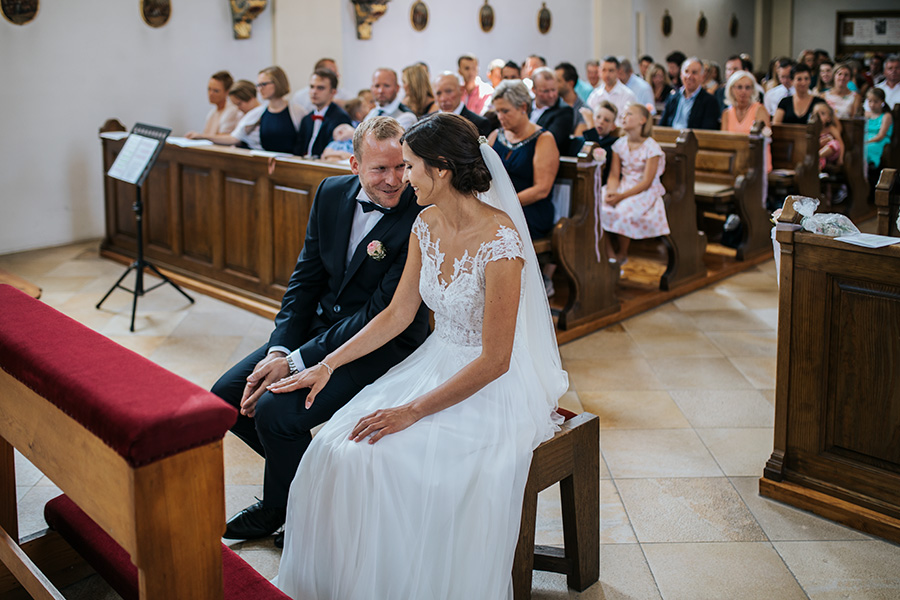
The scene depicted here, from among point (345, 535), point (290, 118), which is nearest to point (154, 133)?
point (290, 118)

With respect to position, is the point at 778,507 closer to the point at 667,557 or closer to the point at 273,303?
the point at 667,557

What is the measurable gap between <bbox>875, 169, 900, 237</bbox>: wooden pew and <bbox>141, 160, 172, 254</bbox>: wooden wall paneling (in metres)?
4.60

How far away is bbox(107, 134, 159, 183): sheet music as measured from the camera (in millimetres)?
5176

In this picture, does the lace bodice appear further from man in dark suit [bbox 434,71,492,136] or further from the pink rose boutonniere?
man in dark suit [bbox 434,71,492,136]

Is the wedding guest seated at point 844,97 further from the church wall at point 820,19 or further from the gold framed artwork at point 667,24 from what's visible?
the church wall at point 820,19

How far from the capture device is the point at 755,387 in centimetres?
428

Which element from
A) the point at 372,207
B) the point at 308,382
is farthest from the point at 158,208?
the point at 308,382

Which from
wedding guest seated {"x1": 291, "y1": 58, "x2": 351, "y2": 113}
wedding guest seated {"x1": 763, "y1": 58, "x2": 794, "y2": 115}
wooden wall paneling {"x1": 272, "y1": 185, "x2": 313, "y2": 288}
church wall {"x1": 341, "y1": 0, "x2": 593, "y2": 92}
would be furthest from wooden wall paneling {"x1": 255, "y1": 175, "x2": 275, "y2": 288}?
wedding guest seated {"x1": 763, "y1": 58, "x2": 794, "y2": 115}

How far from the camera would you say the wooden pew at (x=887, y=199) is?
3.51m

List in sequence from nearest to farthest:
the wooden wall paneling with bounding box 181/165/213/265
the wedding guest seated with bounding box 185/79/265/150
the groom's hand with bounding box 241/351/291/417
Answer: the groom's hand with bounding box 241/351/291/417 → the wooden wall paneling with bounding box 181/165/213/265 → the wedding guest seated with bounding box 185/79/265/150

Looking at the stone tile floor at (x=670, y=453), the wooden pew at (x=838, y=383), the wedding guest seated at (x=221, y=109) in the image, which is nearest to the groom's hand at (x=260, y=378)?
the stone tile floor at (x=670, y=453)

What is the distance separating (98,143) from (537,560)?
645 cm

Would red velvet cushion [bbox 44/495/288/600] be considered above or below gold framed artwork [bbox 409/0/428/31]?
below

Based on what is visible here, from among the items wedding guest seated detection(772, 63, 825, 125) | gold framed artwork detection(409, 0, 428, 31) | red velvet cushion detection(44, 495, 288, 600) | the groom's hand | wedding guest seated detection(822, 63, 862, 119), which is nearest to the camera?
red velvet cushion detection(44, 495, 288, 600)
